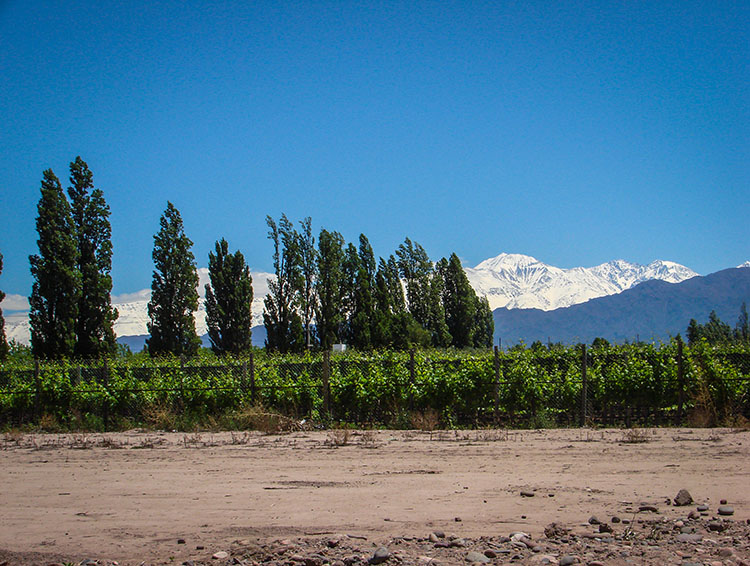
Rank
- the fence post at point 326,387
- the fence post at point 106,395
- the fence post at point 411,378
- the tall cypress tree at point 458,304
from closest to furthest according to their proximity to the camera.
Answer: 1. the fence post at point 411,378
2. the fence post at point 326,387
3. the fence post at point 106,395
4. the tall cypress tree at point 458,304

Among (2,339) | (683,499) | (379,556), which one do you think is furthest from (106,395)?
(2,339)

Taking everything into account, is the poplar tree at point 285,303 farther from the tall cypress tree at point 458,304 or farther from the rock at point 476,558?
the rock at point 476,558

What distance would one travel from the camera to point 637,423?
1734cm

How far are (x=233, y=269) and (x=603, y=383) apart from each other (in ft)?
121

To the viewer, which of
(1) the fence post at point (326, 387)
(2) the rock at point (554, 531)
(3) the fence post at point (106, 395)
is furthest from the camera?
(3) the fence post at point (106, 395)

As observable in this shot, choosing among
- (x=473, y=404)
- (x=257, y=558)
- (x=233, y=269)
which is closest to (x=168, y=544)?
(x=257, y=558)

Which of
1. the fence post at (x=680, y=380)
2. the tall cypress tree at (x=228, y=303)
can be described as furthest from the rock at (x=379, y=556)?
the tall cypress tree at (x=228, y=303)

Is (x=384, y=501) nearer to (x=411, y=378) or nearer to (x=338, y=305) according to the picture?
(x=411, y=378)

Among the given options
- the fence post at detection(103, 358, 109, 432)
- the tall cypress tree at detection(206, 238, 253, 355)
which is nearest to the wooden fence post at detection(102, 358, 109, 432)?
the fence post at detection(103, 358, 109, 432)

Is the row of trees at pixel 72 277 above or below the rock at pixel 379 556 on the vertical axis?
above

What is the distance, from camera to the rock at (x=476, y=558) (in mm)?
6230

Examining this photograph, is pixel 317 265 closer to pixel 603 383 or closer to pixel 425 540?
pixel 603 383

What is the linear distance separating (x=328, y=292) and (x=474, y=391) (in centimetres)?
3759

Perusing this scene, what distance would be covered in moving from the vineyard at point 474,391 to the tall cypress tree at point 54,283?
19.5 meters
